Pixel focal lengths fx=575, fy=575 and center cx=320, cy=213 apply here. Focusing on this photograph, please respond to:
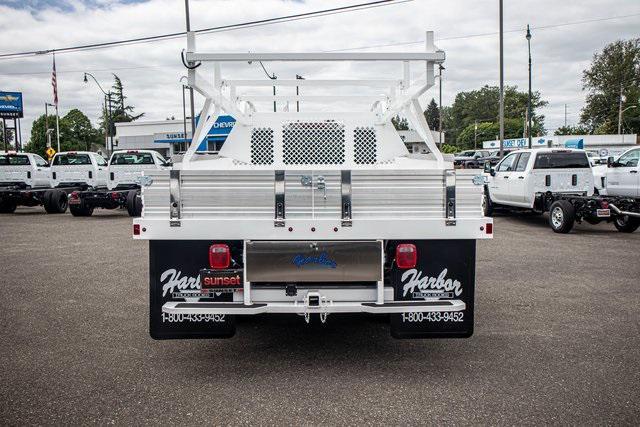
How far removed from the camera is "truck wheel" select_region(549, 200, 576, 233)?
1183cm

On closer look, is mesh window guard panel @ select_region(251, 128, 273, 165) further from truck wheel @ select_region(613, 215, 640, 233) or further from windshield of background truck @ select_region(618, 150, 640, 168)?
windshield of background truck @ select_region(618, 150, 640, 168)

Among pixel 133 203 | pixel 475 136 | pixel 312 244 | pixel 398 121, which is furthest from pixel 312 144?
pixel 475 136

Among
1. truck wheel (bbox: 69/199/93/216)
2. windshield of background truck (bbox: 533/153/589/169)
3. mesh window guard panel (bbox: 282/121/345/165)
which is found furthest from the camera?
truck wheel (bbox: 69/199/93/216)

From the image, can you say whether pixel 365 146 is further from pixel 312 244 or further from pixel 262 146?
pixel 312 244

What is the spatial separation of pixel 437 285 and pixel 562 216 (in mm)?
8946

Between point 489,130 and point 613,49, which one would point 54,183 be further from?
point 489,130

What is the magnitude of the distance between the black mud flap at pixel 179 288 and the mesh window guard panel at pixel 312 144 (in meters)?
1.93

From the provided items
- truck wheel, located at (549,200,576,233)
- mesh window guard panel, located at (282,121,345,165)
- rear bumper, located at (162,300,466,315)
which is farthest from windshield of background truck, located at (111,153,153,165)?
rear bumper, located at (162,300,466,315)

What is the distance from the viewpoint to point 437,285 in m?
4.09

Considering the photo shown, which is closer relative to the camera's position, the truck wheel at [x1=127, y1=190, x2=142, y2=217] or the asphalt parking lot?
the asphalt parking lot

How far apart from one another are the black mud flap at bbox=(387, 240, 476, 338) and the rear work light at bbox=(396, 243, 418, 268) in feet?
0.17

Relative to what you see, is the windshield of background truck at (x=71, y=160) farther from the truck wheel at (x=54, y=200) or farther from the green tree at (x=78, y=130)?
the green tree at (x=78, y=130)

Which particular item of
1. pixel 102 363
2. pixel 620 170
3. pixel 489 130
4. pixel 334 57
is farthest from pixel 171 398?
pixel 489 130

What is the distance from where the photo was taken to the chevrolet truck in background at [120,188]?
16.4 meters
